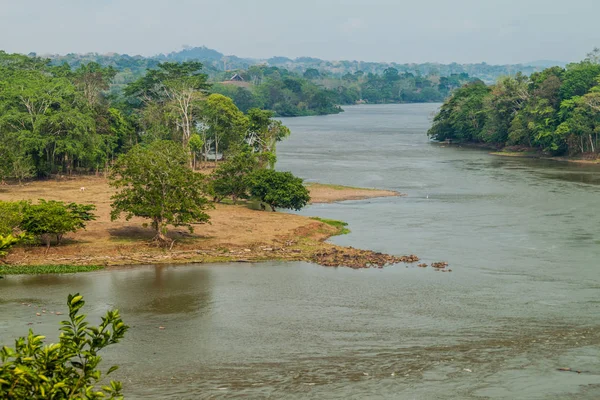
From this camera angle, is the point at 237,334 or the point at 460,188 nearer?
the point at 237,334

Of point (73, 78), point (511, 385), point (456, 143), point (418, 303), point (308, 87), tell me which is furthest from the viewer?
point (308, 87)

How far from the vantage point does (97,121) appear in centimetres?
6931

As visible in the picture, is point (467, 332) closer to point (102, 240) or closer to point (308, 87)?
point (102, 240)

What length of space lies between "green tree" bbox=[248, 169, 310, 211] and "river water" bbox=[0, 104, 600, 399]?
258 cm

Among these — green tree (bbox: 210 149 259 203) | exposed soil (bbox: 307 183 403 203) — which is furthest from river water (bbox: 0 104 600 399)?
exposed soil (bbox: 307 183 403 203)

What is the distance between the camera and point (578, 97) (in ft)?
274

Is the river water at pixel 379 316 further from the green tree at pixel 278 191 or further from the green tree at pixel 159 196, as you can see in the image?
the green tree at pixel 159 196

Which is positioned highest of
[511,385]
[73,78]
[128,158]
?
[73,78]

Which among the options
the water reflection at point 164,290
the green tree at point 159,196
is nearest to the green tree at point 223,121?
the green tree at point 159,196

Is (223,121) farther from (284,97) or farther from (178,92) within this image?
(284,97)

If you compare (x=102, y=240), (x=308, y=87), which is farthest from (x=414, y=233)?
(x=308, y=87)

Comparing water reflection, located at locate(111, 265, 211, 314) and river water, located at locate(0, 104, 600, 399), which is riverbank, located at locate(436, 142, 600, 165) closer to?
river water, located at locate(0, 104, 600, 399)

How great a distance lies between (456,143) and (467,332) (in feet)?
274

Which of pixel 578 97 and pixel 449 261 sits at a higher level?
pixel 578 97
